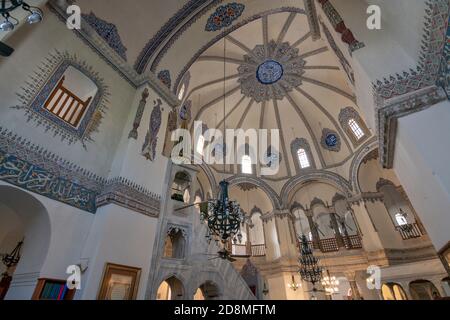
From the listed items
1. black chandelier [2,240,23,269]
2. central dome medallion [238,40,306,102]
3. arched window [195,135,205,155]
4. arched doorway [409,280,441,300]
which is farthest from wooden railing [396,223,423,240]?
black chandelier [2,240,23,269]

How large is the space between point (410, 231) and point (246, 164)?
343 inches

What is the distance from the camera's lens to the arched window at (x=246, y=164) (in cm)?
1341

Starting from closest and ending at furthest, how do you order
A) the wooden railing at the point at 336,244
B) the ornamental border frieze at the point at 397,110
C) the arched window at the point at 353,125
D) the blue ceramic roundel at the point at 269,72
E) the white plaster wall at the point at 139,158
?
the ornamental border frieze at the point at 397,110 → the white plaster wall at the point at 139,158 → the arched window at the point at 353,125 → the wooden railing at the point at 336,244 → the blue ceramic roundel at the point at 269,72

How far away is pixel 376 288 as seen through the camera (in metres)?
9.67

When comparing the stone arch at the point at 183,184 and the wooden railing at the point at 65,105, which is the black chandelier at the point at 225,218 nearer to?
the stone arch at the point at 183,184

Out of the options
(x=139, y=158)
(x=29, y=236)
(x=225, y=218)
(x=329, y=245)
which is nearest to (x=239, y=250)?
(x=329, y=245)

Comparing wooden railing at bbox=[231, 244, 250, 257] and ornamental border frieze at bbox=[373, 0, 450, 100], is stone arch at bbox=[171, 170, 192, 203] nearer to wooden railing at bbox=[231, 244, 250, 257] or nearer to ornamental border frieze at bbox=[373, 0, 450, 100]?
wooden railing at bbox=[231, 244, 250, 257]

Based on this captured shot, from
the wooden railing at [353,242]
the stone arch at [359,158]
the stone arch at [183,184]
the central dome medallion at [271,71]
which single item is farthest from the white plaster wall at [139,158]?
the wooden railing at [353,242]

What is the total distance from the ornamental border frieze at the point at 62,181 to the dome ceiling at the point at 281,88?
6196mm

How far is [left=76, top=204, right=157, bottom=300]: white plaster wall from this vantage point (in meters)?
4.23

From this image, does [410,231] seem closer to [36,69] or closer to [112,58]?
[112,58]

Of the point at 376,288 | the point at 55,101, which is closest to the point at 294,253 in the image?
the point at 376,288

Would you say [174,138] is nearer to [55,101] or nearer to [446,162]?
[55,101]
